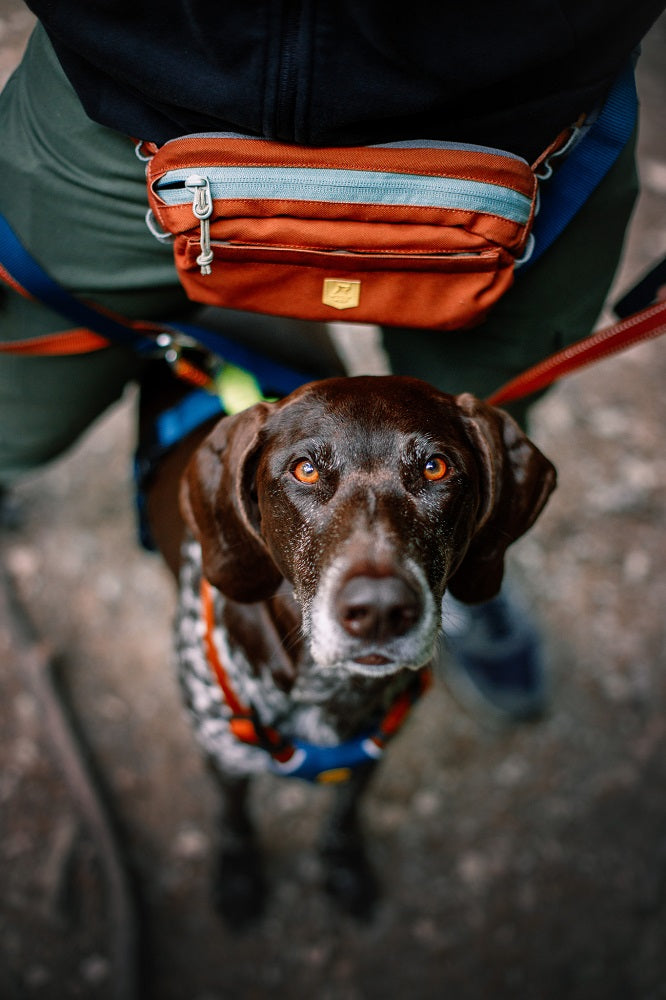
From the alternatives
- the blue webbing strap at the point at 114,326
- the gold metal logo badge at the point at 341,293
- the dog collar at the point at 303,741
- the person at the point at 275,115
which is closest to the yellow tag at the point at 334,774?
the dog collar at the point at 303,741

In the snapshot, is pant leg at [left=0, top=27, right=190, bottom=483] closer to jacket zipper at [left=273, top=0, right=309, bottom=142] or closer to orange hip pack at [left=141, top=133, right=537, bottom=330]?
orange hip pack at [left=141, top=133, right=537, bottom=330]

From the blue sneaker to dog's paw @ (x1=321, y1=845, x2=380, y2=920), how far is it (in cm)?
87

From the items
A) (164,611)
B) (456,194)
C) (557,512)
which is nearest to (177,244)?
(456,194)

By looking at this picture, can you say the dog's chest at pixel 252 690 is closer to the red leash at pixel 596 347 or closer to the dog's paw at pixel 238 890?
the dog's paw at pixel 238 890

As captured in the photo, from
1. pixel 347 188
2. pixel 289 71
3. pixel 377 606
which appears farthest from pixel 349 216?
pixel 377 606

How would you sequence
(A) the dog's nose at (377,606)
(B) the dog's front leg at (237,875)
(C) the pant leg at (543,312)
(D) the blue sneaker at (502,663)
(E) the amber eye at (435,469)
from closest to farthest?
(A) the dog's nose at (377,606) < (E) the amber eye at (435,469) < (C) the pant leg at (543,312) < (B) the dog's front leg at (237,875) < (D) the blue sneaker at (502,663)

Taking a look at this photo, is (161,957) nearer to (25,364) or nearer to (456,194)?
(25,364)

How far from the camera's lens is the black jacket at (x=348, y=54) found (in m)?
1.51

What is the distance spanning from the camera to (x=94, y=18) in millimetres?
1565

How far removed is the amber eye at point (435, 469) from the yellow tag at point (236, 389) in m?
0.76

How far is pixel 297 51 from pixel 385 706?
6.04 feet

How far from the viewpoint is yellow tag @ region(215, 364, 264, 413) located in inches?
93.4

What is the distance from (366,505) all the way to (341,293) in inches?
22.7

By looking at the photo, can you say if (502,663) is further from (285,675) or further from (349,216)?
(349,216)
